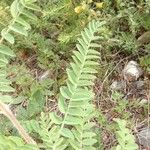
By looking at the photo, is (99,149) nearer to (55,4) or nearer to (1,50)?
(55,4)

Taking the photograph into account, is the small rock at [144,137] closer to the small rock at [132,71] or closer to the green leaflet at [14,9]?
the small rock at [132,71]

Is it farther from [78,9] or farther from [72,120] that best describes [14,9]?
[78,9]

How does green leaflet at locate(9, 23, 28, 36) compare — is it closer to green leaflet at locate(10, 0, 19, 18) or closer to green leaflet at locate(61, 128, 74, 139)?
green leaflet at locate(10, 0, 19, 18)

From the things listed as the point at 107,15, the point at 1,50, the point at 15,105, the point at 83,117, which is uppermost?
the point at 107,15

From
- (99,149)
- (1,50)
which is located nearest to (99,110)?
(99,149)

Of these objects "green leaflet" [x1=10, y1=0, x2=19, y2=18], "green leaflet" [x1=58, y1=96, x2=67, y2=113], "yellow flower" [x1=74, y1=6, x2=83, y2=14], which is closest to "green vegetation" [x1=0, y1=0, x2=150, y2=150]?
"yellow flower" [x1=74, y1=6, x2=83, y2=14]

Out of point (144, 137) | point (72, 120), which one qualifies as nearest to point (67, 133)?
point (72, 120)
